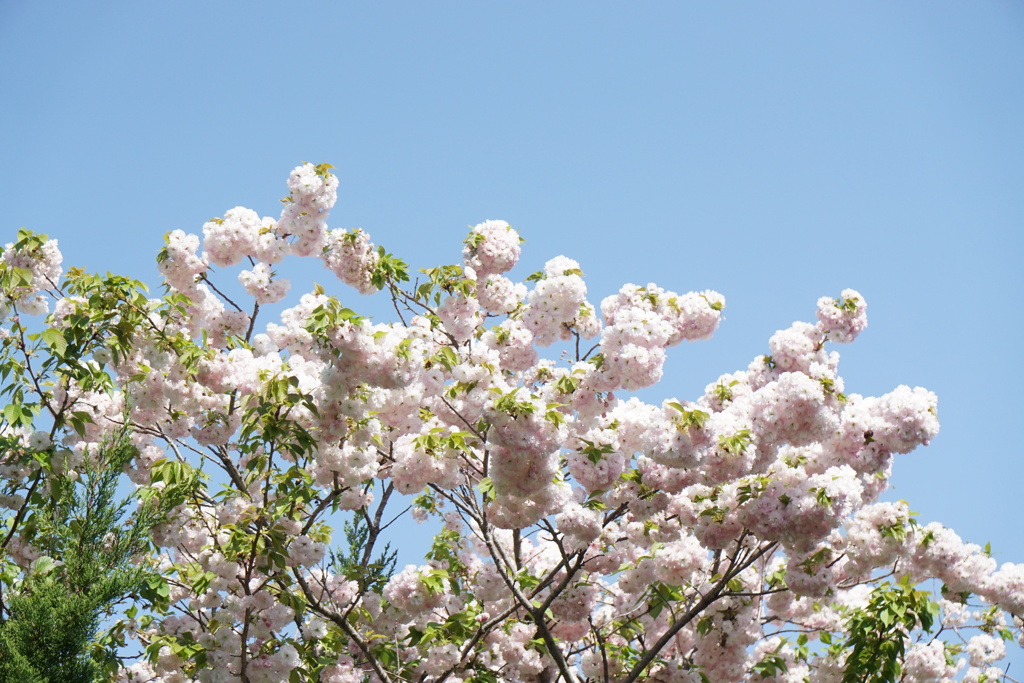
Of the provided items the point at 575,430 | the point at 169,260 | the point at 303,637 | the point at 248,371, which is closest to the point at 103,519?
the point at 248,371

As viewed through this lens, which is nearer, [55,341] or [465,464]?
[55,341]

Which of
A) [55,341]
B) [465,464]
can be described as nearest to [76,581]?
[55,341]

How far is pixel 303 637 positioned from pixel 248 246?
3603 millimetres

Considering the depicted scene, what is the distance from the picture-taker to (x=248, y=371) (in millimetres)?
6043

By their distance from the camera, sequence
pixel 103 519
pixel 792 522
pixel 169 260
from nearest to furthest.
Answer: pixel 792 522 < pixel 103 519 < pixel 169 260

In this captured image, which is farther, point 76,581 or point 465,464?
point 465,464

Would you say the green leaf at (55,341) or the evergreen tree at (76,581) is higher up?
the green leaf at (55,341)

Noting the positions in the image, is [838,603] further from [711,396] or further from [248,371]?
[248,371]

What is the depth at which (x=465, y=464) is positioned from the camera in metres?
7.45

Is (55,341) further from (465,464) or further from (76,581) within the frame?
(465,464)

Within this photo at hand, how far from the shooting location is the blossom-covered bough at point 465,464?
5973 mm

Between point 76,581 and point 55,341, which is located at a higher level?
point 55,341

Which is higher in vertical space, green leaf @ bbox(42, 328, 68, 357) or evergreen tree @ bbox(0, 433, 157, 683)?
green leaf @ bbox(42, 328, 68, 357)

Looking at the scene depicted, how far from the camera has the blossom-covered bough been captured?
597 centimetres
